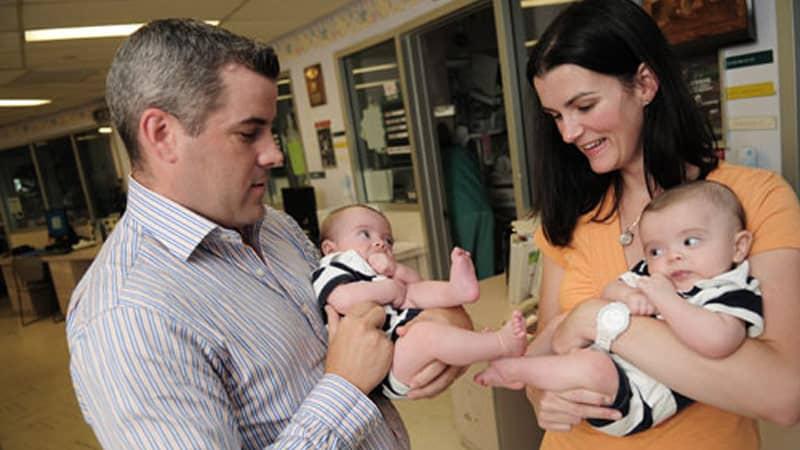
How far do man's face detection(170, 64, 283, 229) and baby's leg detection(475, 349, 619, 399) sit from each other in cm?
65

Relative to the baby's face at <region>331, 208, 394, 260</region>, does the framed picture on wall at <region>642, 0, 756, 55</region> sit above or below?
above

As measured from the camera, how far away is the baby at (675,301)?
3.14 feet

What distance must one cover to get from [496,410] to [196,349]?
1.85m

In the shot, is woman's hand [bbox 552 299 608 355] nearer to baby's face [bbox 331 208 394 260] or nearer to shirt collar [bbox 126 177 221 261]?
baby's face [bbox 331 208 394 260]

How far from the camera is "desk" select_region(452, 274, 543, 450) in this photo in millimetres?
2367

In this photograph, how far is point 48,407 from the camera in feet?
13.6

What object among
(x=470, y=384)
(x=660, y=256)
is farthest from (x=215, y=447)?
(x=470, y=384)

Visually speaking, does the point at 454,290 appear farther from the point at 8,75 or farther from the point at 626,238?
the point at 8,75

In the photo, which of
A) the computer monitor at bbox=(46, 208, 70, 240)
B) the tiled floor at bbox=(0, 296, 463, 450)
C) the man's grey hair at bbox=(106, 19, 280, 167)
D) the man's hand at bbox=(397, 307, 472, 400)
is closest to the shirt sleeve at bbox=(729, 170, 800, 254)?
the man's hand at bbox=(397, 307, 472, 400)

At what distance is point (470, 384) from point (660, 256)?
5.10 feet

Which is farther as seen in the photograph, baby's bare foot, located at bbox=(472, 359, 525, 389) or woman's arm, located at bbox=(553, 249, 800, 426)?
baby's bare foot, located at bbox=(472, 359, 525, 389)

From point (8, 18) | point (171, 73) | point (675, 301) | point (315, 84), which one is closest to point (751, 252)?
point (675, 301)

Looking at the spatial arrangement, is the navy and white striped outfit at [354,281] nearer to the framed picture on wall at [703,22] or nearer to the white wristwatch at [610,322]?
the white wristwatch at [610,322]

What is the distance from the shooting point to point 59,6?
3.14 m
